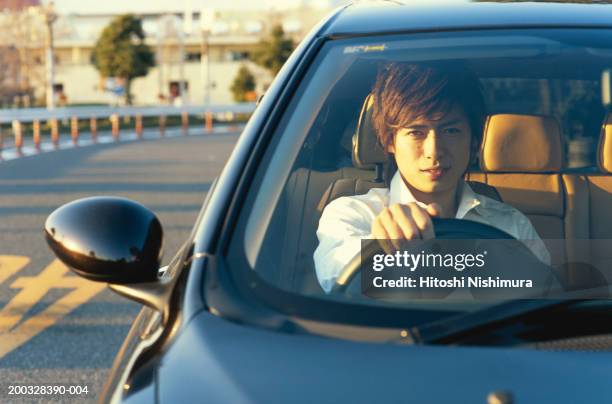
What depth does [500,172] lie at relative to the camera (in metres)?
2.96

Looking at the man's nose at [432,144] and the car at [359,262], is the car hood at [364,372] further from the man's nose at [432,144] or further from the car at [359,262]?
the man's nose at [432,144]

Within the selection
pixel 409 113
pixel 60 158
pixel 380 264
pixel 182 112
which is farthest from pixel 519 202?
pixel 182 112

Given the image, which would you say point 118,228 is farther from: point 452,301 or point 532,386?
point 532,386

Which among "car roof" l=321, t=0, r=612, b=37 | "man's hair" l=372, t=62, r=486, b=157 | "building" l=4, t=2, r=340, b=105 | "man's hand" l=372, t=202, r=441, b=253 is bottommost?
"building" l=4, t=2, r=340, b=105

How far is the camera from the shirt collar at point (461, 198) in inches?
107

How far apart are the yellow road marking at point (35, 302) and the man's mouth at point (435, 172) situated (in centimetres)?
370

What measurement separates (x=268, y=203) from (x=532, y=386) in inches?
29.8

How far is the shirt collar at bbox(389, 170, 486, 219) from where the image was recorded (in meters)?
2.71

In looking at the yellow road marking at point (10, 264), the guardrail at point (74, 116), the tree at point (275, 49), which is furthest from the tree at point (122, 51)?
the yellow road marking at point (10, 264)

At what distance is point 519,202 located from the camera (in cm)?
287

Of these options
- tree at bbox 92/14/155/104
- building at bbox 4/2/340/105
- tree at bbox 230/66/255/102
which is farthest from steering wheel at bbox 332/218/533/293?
building at bbox 4/2/340/105

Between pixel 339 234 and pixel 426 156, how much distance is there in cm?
26

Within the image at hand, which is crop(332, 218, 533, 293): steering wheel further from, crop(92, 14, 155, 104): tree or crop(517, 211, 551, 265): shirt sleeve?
crop(92, 14, 155, 104): tree

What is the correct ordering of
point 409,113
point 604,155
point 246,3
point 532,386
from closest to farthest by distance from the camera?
point 532,386
point 409,113
point 604,155
point 246,3
